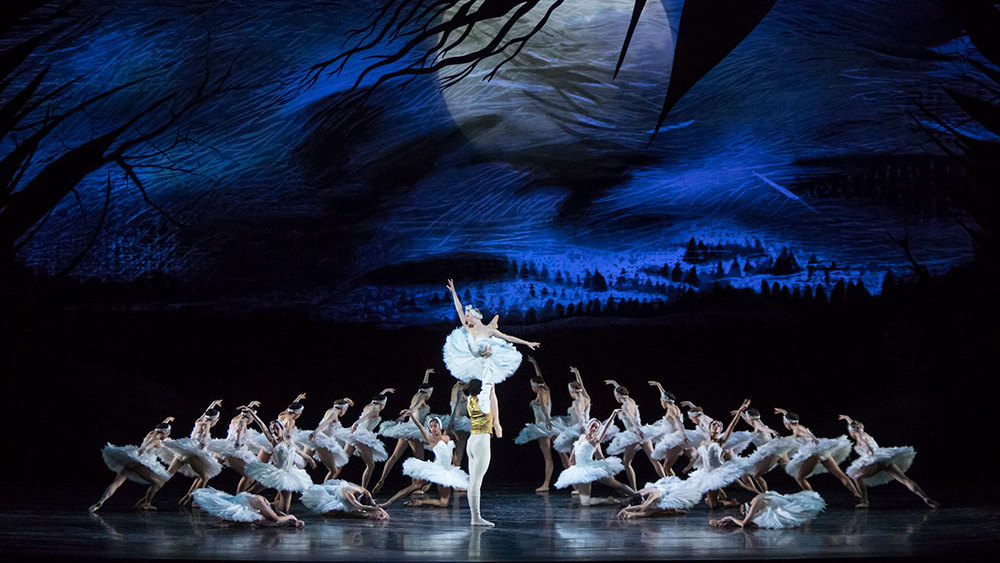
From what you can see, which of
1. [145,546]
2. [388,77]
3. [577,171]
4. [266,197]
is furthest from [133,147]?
[145,546]

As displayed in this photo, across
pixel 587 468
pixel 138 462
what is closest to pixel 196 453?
pixel 138 462

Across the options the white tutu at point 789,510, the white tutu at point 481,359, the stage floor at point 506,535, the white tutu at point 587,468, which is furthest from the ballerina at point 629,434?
the white tutu at point 789,510

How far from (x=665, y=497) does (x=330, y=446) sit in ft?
10.6

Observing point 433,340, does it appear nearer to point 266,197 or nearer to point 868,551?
point 266,197

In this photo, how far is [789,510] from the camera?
5.96 m

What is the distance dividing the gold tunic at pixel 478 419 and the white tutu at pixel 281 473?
4.62ft

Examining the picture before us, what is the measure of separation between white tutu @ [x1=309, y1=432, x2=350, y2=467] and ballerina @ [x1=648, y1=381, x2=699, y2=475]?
300 centimetres

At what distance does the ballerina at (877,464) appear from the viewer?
7.57m

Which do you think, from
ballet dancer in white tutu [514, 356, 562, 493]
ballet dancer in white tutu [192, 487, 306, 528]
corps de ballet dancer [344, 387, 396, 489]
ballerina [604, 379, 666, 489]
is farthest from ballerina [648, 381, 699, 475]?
ballet dancer in white tutu [192, 487, 306, 528]

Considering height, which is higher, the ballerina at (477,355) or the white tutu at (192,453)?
the ballerina at (477,355)

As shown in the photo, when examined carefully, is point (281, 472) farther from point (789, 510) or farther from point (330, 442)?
point (789, 510)

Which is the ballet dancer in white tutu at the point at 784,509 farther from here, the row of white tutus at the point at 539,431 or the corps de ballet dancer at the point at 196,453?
the corps de ballet dancer at the point at 196,453

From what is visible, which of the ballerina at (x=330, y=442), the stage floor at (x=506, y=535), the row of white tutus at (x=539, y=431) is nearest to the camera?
the stage floor at (x=506, y=535)

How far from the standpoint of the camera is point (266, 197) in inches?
480
